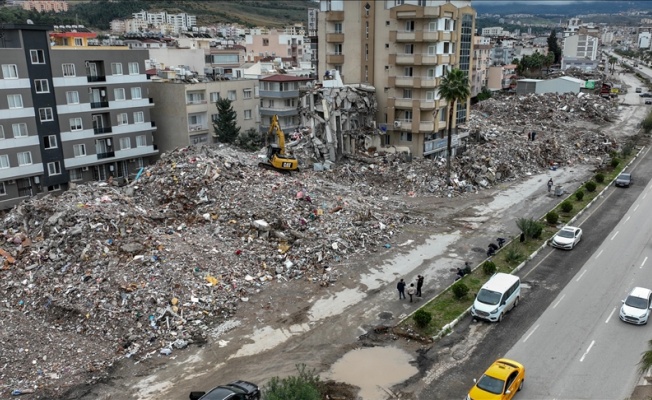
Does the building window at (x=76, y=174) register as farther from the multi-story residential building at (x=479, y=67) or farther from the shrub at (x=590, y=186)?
the multi-story residential building at (x=479, y=67)

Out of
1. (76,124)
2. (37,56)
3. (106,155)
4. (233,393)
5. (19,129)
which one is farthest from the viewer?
(106,155)

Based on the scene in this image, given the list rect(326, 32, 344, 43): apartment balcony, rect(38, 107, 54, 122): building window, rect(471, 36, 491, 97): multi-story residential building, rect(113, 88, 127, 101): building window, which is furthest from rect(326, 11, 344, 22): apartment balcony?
rect(471, 36, 491, 97): multi-story residential building

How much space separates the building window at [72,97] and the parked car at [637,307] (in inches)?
1868

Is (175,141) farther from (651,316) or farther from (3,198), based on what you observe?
(651,316)

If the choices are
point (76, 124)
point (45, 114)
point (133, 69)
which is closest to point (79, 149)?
point (76, 124)

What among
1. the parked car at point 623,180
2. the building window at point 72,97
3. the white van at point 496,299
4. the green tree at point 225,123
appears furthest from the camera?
the green tree at point 225,123

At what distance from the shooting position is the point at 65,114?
4797cm

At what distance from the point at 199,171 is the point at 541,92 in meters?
87.5

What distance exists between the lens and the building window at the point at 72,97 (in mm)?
48062

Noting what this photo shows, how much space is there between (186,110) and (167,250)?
31852 mm

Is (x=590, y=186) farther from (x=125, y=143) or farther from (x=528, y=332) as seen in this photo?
(x=125, y=143)

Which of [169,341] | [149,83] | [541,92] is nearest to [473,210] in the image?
[169,341]

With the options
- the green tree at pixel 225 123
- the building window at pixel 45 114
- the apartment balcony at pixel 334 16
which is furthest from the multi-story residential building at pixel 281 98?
the building window at pixel 45 114

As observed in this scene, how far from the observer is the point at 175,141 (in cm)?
5903
